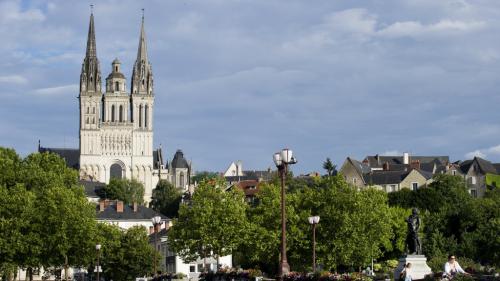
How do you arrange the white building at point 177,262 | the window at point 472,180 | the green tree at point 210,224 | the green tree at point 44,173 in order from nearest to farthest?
the green tree at point 210,224 < the green tree at point 44,173 < the white building at point 177,262 < the window at point 472,180

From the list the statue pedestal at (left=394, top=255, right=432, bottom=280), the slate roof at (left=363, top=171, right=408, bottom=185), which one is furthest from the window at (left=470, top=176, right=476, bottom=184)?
the statue pedestal at (left=394, top=255, right=432, bottom=280)

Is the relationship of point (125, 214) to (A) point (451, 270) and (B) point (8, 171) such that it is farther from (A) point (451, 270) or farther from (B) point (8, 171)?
(A) point (451, 270)

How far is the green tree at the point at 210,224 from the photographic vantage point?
8969 cm

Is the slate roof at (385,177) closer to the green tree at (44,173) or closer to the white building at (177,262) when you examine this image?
the white building at (177,262)

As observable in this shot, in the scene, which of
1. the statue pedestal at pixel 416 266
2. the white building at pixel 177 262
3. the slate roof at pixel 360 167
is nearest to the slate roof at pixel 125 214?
the white building at pixel 177 262

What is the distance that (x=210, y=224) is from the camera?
8975 centimetres

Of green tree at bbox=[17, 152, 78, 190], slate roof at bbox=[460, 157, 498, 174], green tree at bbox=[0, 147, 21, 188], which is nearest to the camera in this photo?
green tree at bbox=[0, 147, 21, 188]

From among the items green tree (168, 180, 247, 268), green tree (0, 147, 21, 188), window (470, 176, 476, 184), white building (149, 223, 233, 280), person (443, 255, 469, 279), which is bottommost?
person (443, 255, 469, 279)

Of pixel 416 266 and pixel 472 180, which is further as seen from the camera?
pixel 472 180

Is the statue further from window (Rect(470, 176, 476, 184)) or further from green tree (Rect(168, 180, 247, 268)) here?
window (Rect(470, 176, 476, 184))

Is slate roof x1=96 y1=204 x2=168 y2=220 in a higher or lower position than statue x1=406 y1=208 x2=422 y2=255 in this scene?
higher

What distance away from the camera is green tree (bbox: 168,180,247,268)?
89.7m

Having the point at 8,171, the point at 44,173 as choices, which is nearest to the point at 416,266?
the point at 44,173

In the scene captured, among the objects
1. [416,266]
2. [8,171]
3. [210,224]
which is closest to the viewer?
[416,266]
